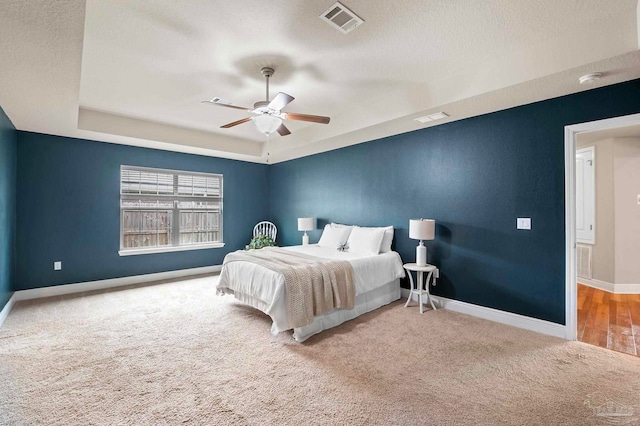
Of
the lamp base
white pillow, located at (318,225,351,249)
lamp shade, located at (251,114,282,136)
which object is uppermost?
lamp shade, located at (251,114,282,136)

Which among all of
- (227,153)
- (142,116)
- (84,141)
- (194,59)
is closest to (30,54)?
(194,59)

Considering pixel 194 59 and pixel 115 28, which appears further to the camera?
pixel 194 59

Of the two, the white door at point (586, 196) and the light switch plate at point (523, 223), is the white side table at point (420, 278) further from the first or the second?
the white door at point (586, 196)

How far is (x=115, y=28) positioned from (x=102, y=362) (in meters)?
2.72

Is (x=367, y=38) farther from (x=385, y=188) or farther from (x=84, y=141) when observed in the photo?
(x=84, y=141)

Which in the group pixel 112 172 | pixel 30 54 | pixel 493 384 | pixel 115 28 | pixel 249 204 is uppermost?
→ pixel 115 28

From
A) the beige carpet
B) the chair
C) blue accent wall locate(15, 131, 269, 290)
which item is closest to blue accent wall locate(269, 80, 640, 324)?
the beige carpet

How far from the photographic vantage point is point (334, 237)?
15.9 ft

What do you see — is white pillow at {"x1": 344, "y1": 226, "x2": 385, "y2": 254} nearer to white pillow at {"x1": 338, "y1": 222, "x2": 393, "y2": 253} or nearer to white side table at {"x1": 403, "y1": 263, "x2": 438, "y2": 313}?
white pillow at {"x1": 338, "y1": 222, "x2": 393, "y2": 253}

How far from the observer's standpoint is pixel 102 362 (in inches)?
97.1

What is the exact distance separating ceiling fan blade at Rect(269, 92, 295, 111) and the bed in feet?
5.53

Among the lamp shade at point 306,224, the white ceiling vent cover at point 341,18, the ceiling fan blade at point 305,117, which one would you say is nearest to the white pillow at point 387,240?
the lamp shade at point 306,224

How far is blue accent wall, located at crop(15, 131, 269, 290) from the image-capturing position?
424cm

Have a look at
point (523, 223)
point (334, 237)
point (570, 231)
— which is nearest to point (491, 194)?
point (523, 223)
